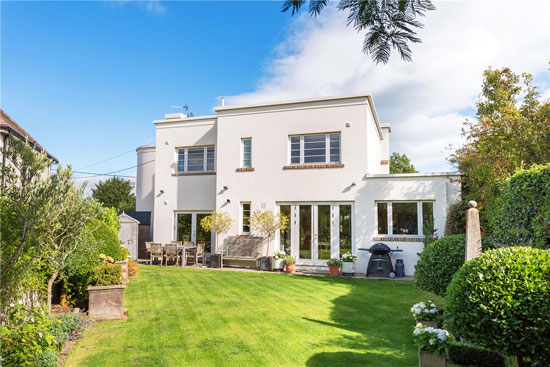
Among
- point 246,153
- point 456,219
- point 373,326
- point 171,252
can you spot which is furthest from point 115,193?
point 373,326

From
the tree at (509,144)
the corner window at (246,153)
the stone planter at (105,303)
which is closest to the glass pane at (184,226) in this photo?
the corner window at (246,153)

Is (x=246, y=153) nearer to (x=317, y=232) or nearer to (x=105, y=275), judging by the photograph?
(x=317, y=232)

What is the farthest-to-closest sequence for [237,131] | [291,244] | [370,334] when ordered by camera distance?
[237,131] → [291,244] → [370,334]

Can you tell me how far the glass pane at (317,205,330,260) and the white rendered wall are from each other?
5.25 m

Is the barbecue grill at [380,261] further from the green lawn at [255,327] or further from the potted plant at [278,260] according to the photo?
the potted plant at [278,260]

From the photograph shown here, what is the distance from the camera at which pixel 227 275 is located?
42.7 ft

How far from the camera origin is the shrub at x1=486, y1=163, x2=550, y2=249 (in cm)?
519

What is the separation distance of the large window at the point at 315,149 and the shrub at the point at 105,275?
9450 mm

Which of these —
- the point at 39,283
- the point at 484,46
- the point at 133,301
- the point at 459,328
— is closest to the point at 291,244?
the point at 133,301

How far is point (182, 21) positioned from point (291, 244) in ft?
39.7

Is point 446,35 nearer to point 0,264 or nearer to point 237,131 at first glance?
point 0,264

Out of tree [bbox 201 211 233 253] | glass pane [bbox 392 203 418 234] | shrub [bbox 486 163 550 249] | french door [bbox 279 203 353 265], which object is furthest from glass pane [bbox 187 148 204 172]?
shrub [bbox 486 163 550 249]

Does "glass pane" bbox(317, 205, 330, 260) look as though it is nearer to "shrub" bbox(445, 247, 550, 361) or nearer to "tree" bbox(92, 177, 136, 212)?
"shrub" bbox(445, 247, 550, 361)

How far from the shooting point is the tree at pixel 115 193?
110ft
